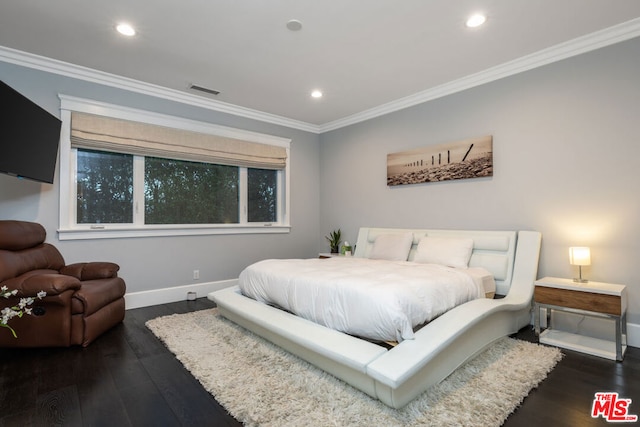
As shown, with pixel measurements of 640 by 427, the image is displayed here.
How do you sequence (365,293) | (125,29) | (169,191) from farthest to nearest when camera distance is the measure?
(169,191) → (125,29) → (365,293)

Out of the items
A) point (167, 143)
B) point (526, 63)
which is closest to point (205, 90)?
point (167, 143)

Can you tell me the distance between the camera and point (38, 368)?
7.67 ft

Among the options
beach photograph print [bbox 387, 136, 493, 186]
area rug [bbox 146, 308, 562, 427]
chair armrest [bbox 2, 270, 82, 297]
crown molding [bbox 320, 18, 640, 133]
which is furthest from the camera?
beach photograph print [bbox 387, 136, 493, 186]

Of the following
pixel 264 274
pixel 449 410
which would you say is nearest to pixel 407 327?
pixel 449 410

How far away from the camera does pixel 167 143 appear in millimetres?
4078

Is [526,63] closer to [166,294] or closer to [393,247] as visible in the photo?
[393,247]

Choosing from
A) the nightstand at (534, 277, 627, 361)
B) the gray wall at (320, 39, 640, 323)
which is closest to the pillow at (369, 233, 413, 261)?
the gray wall at (320, 39, 640, 323)

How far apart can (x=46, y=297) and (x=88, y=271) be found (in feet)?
2.36

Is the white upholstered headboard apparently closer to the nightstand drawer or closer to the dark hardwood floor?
the nightstand drawer

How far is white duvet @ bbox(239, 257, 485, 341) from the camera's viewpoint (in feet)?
6.89

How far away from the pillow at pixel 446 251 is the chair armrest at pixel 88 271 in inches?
131

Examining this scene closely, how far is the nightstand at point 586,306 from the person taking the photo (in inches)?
98.8

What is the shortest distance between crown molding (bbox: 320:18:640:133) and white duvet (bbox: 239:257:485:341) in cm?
225

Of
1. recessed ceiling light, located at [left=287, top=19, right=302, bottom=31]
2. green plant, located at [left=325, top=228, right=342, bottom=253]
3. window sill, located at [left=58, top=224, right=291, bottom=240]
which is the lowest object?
green plant, located at [left=325, top=228, right=342, bottom=253]
